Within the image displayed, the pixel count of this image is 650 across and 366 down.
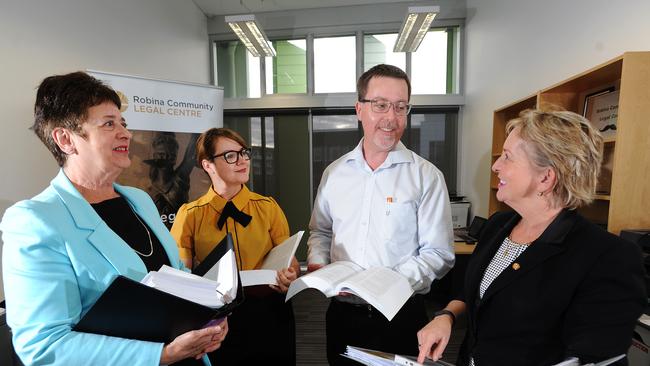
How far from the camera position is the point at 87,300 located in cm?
87

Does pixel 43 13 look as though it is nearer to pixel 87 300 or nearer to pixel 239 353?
pixel 87 300

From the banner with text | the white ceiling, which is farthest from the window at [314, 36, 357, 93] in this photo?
the banner with text

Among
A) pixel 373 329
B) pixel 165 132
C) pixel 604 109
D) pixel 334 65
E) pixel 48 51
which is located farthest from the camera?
pixel 334 65

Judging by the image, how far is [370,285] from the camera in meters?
1.07

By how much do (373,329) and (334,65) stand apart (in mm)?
4411

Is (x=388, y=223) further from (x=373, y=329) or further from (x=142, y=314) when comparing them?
(x=142, y=314)

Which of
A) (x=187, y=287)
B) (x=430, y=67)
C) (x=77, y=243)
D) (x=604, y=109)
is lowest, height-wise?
(x=187, y=287)

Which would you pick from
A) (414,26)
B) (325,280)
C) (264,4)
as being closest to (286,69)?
(264,4)

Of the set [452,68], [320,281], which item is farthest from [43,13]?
[452,68]

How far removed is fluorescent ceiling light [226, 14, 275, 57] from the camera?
3.47 m

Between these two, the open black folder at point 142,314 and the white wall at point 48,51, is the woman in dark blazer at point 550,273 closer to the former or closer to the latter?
the open black folder at point 142,314

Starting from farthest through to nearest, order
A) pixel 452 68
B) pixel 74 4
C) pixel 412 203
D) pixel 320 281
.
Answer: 1. pixel 452 68
2. pixel 74 4
3. pixel 412 203
4. pixel 320 281

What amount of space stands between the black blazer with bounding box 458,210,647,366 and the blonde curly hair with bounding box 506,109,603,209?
68 mm

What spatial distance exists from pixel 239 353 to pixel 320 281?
75 cm
